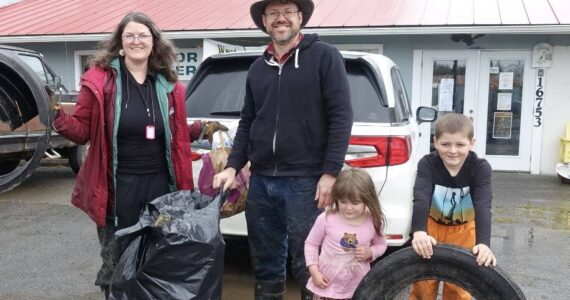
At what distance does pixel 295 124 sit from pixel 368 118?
Result: 2.99 ft

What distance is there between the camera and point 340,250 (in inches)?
102

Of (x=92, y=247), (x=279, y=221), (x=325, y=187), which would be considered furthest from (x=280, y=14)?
(x=92, y=247)

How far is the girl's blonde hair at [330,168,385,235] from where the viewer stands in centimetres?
250

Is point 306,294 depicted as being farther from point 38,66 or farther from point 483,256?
point 38,66

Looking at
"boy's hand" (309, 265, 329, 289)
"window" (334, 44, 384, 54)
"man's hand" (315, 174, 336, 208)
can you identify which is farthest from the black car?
"window" (334, 44, 384, 54)

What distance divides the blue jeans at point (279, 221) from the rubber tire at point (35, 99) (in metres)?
1.08

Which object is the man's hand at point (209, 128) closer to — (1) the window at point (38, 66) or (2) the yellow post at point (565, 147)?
(1) the window at point (38, 66)

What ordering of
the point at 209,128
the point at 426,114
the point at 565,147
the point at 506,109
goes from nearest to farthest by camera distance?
the point at 209,128
the point at 426,114
the point at 565,147
the point at 506,109

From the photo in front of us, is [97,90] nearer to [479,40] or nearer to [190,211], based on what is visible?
[190,211]

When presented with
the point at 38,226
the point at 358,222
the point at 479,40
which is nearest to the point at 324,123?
the point at 358,222

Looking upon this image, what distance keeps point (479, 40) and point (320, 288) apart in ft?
26.5

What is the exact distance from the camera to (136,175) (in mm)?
2828

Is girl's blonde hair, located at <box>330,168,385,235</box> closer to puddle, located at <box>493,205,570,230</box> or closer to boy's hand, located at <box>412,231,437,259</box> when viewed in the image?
boy's hand, located at <box>412,231,437,259</box>

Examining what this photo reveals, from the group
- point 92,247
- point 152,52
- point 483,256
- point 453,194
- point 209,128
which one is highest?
point 152,52
